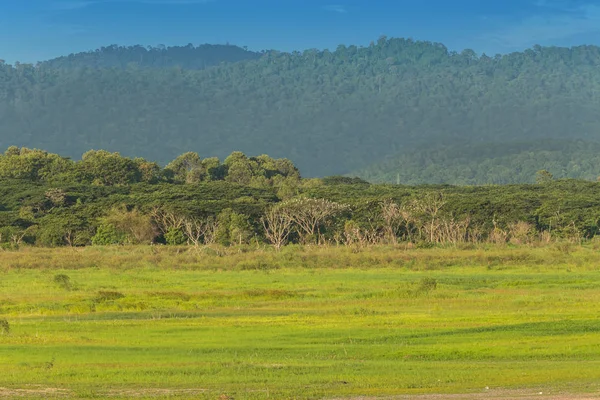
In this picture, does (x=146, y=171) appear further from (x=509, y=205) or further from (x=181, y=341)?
(x=181, y=341)

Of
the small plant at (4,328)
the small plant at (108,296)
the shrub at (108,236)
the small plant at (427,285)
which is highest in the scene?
the small plant at (4,328)

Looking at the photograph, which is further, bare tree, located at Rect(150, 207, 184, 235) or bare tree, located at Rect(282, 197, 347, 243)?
bare tree, located at Rect(282, 197, 347, 243)

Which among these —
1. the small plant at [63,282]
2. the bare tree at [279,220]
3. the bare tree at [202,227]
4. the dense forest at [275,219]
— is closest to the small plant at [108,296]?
the small plant at [63,282]

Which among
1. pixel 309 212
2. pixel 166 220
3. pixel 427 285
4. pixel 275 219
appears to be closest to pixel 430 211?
pixel 309 212

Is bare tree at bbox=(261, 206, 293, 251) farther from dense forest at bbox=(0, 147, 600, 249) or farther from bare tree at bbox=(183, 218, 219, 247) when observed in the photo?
bare tree at bbox=(183, 218, 219, 247)

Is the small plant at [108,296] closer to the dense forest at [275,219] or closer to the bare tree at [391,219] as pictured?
the dense forest at [275,219]

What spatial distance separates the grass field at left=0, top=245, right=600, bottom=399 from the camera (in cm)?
2159

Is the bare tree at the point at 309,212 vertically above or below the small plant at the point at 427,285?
below

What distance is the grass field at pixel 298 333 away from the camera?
70.8 ft

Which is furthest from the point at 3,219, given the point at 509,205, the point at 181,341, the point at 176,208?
the point at 181,341

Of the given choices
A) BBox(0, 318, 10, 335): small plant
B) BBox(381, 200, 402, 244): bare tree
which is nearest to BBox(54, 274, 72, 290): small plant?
BBox(0, 318, 10, 335): small plant

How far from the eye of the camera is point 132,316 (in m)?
36.2

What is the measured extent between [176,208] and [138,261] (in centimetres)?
3305

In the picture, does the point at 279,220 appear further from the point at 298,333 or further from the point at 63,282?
the point at 298,333
